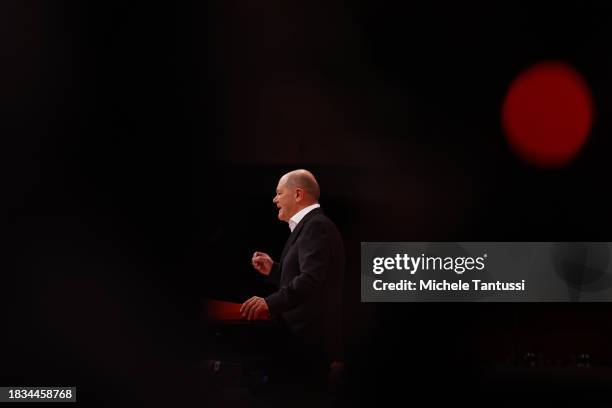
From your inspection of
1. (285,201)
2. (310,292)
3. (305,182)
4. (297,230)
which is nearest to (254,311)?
(310,292)

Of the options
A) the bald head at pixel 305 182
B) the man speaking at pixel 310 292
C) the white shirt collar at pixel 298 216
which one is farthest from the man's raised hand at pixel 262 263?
the bald head at pixel 305 182

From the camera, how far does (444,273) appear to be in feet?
9.18

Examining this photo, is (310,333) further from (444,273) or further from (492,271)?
(492,271)

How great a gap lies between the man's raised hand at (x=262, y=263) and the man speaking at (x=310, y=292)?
2.1 inches

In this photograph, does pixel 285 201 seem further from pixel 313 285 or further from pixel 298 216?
pixel 313 285

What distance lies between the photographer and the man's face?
9.02 ft

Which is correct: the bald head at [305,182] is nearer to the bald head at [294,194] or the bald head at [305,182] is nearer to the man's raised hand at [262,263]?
the bald head at [294,194]

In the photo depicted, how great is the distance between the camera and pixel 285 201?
2.77 meters

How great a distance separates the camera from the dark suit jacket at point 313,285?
2545 millimetres

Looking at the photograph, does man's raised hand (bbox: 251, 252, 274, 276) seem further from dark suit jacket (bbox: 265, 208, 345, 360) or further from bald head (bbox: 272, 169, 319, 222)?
bald head (bbox: 272, 169, 319, 222)

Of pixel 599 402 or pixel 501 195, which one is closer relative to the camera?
pixel 599 402

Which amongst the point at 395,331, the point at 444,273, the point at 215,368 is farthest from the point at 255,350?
the point at 444,273

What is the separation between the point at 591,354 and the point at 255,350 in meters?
1.65

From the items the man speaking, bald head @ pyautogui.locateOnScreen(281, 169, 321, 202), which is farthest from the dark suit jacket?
bald head @ pyautogui.locateOnScreen(281, 169, 321, 202)
